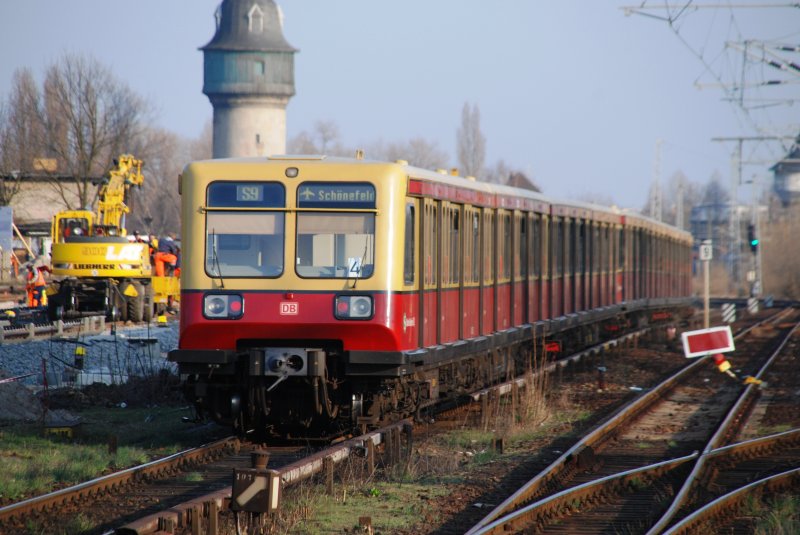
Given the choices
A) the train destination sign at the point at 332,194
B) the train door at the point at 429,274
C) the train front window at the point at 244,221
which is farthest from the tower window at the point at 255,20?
the train destination sign at the point at 332,194

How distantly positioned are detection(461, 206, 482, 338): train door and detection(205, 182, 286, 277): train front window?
145 inches

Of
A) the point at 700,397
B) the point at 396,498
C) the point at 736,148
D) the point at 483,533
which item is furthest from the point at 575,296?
the point at 736,148

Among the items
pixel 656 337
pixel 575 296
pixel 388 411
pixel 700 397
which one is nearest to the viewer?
pixel 388 411

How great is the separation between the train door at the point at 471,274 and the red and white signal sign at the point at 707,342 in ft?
9.48

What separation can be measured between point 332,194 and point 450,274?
9.74 feet

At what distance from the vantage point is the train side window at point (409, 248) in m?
13.6

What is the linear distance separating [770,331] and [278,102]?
185 feet

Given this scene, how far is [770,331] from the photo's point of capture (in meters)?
40.3

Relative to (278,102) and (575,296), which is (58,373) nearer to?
(575,296)

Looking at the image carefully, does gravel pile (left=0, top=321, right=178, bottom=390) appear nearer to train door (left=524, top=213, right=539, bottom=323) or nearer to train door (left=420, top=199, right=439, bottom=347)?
train door (left=524, top=213, right=539, bottom=323)

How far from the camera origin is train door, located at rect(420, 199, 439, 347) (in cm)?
1438

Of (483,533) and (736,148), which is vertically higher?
(736,148)

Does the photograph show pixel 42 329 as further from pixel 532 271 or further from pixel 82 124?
pixel 82 124

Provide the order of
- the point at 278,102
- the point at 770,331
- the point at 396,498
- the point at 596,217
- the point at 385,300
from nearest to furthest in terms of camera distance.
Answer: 1. the point at 396,498
2. the point at 385,300
3. the point at 596,217
4. the point at 770,331
5. the point at 278,102
